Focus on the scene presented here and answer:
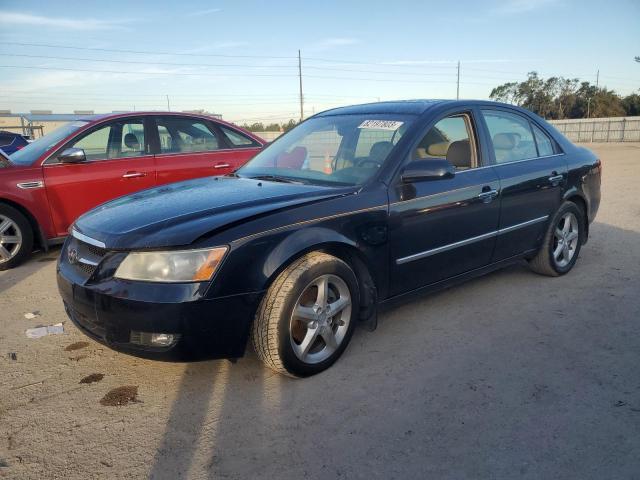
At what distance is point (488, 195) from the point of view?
3.80 m

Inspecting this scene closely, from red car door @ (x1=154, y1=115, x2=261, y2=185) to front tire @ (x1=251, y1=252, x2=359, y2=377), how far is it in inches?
145

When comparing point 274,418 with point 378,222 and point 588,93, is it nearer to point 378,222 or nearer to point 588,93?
point 378,222

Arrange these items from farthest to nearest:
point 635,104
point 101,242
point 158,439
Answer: point 635,104, point 101,242, point 158,439

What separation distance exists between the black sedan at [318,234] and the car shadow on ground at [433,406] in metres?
0.27

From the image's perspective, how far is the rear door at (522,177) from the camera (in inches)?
158

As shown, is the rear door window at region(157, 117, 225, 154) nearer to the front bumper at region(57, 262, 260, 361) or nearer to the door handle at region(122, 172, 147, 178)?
the door handle at region(122, 172, 147, 178)

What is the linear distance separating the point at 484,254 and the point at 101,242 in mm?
2729

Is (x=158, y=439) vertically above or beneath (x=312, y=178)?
beneath

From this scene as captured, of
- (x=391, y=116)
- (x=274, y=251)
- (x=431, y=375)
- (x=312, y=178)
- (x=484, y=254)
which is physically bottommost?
(x=431, y=375)

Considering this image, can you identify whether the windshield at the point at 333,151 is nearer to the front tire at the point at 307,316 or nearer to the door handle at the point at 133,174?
the front tire at the point at 307,316

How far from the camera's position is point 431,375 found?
9.68ft

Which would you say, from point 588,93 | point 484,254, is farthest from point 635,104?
point 484,254

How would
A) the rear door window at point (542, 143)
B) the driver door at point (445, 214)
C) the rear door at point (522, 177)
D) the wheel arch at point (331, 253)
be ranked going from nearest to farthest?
the wheel arch at point (331, 253), the driver door at point (445, 214), the rear door at point (522, 177), the rear door window at point (542, 143)

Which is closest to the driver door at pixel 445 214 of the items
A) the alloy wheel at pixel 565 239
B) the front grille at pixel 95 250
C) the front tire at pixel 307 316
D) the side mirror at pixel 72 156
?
the front tire at pixel 307 316
